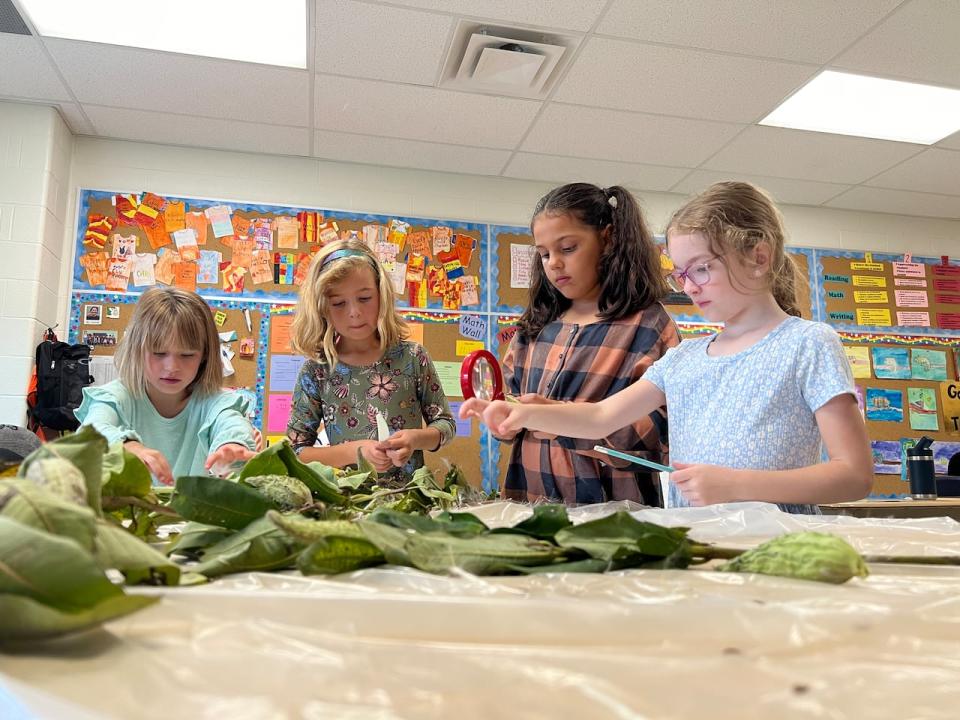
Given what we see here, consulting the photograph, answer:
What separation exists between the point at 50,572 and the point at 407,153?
313 centimetres

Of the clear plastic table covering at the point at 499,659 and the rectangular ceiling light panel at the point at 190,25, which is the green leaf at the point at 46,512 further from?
the rectangular ceiling light panel at the point at 190,25

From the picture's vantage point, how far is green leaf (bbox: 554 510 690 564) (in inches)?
13.8

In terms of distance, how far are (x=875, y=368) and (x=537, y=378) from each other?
3.10 meters

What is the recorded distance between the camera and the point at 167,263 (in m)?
3.01

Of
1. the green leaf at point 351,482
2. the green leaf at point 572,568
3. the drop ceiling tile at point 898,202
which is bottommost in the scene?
the green leaf at point 572,568

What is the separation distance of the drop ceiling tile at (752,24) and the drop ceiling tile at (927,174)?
1.18m

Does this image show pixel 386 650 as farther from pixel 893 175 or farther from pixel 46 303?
pixel 893 175

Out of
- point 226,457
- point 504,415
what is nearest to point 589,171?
point 504,415

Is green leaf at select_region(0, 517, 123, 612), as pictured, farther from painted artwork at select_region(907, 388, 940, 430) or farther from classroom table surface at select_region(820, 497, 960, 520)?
painted artwork at select_region(907, 388, 940, 430)

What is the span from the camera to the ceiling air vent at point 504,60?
2.31 m

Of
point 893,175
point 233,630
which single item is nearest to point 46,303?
point 233,630

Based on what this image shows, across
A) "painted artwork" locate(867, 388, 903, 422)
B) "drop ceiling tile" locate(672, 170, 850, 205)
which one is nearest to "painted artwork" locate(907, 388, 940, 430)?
"painted artwork" locate(867, 388, 903, 422)

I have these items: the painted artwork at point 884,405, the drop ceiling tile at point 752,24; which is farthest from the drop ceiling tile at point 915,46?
the painted artwork at point 884,405

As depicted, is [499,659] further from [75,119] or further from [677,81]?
[75,119]
